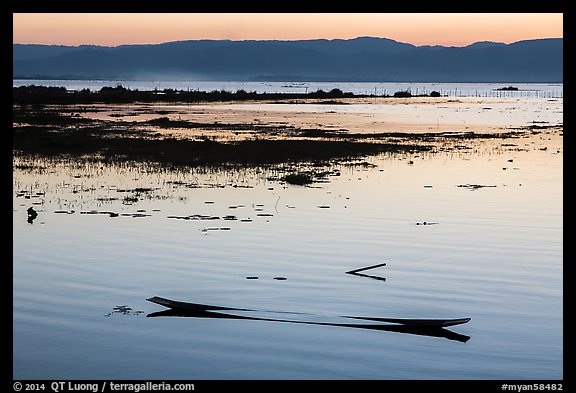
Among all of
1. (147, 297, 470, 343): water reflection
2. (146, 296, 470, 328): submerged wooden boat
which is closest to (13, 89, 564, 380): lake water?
(147, 297, 470, 343): water reflection

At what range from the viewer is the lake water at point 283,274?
11.4 metres

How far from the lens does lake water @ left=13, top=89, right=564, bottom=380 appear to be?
11.4 m

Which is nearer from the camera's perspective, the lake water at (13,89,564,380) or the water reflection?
the lake water at (13,89,564,380)

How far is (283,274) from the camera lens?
1603 cm

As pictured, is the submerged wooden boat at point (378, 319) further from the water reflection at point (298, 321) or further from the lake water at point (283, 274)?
the lake water at point (283, 274)

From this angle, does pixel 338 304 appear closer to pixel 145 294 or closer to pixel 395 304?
pixel 395 304

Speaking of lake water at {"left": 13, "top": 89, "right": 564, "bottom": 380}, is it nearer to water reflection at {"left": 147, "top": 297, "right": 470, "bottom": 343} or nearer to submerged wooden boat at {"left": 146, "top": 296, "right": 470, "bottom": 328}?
water reflection at {"left": 147, "top": 297, "right": 470, "bottom": 343}

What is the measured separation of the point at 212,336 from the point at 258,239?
7.18m

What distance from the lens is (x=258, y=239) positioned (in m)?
19.4

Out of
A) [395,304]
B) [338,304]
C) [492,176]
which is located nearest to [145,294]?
[338,304]

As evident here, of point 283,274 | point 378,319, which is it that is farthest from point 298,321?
point 283,274

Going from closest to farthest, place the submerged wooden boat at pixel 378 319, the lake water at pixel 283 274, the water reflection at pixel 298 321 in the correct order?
the lake water at pixel 283 274 < the submerged wooden boat at pixel 378 319 < the water reflection at pixel 298 321

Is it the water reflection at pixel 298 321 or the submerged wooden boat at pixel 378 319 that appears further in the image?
the water reflection at pixel 298 321

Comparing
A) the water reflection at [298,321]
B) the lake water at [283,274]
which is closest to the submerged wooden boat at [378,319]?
the water reflection at [298,321]
